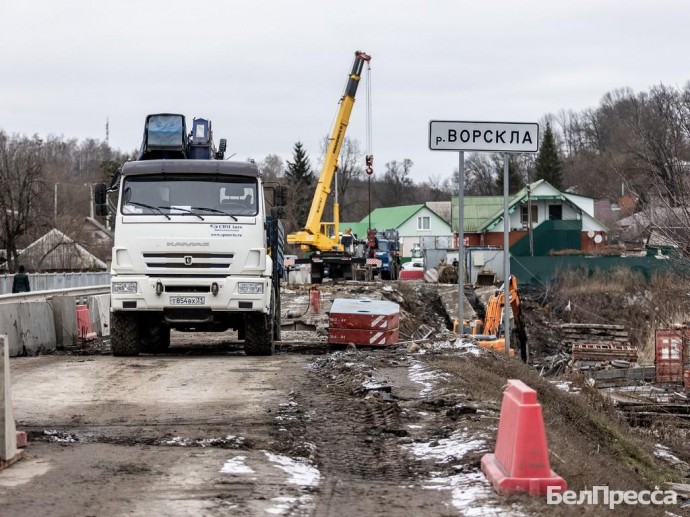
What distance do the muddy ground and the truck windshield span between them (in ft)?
7.75

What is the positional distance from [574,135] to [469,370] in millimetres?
122328

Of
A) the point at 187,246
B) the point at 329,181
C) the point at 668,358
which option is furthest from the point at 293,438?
the point at 329,181

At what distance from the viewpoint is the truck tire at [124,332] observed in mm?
16125

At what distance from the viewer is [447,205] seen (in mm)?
125188

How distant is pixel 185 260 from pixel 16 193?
41302 millimetres

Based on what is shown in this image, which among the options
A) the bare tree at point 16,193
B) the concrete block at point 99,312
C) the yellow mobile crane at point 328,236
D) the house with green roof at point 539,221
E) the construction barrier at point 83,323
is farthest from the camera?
the house with green roof at point 539,221

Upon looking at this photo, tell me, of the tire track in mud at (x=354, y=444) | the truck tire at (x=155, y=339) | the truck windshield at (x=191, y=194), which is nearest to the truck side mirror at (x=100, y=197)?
the truck windshield at (x=191, y=194)

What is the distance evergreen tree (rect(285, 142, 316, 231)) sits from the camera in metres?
101

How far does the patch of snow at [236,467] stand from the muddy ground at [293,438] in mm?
14

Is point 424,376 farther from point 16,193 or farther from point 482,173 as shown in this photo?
point 482,173

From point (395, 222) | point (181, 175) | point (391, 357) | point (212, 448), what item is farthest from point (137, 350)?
point (395, 222)

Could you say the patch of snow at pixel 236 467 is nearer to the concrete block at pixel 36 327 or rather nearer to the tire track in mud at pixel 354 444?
the tire track in mud at pixel 354 444

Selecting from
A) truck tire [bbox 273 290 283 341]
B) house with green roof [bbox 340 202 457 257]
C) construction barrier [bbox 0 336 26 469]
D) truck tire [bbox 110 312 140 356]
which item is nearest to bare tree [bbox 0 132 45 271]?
truck tire [bbox 273 290 283 341]

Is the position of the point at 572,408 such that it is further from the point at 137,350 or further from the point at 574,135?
the point at 574,135
